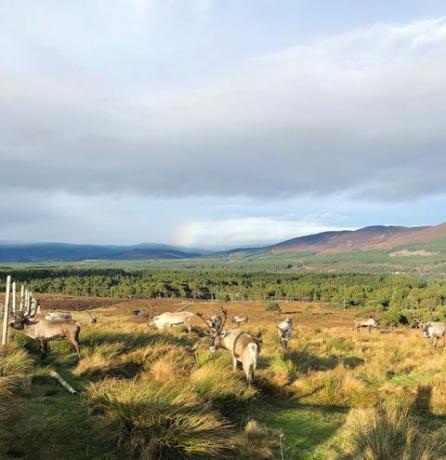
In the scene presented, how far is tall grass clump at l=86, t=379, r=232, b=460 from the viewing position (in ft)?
21.9

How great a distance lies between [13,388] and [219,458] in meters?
4.32

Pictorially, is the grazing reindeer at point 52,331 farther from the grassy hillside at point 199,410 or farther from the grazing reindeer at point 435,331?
the grazing reindeer at point 435,331

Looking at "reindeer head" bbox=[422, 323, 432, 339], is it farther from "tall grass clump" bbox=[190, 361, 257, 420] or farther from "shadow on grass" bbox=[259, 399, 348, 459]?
"tall grass clump" bbox=[190, 361, 257, 420]

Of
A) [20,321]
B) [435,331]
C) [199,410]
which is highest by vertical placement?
[20,321]

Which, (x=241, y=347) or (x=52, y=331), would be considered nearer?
(x=241, y=347)

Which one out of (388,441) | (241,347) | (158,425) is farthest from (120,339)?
(388,441)

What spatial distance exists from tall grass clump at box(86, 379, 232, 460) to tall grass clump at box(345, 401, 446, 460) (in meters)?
2.07

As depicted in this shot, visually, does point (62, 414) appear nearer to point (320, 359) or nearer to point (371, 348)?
point (320, 359)

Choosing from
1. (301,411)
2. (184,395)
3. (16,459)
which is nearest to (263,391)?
(301,411)

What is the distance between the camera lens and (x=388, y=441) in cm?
678

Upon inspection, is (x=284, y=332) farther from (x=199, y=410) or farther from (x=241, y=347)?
(x=199, y=410)

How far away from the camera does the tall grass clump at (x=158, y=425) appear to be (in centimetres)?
669

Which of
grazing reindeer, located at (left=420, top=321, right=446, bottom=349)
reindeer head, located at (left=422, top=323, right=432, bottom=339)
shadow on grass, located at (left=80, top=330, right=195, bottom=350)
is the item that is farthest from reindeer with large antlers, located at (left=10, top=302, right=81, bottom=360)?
reindeer head, located at (left=422, top=323, right=432, bottom=339)

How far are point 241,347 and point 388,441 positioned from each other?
5.74 metres
